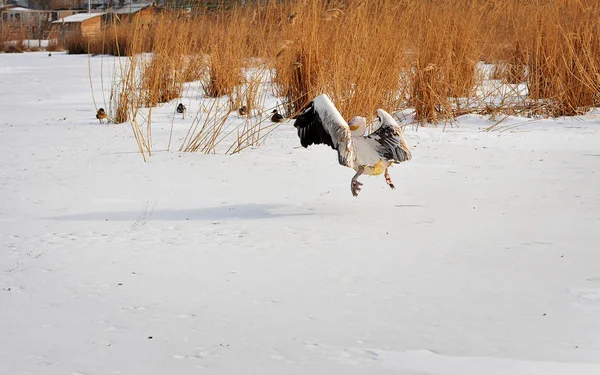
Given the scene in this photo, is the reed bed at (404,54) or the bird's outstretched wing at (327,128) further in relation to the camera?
the reed bed at (404,54)

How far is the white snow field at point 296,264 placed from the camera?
1830 millimetres

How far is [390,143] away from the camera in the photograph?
10.5 ft

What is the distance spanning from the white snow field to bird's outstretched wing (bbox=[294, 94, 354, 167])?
0.88ft

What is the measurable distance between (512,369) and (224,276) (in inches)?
36.9

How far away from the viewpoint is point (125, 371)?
5.64ft

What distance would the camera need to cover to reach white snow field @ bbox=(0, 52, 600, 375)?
183 centimetres

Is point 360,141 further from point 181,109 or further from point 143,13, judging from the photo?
point 143,13

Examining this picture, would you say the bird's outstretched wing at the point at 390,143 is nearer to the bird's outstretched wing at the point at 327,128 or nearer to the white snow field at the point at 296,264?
the bird's outstretched wing at the point at 327,128

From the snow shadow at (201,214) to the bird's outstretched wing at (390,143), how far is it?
1.22 feet

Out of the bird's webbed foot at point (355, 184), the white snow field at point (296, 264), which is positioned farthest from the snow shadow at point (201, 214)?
the bird's webbed foot at point (355, 184)

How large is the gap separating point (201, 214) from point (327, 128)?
595 mm

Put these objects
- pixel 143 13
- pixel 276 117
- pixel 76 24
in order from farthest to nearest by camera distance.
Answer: pixel 76 24
pixel 143 13
pixel 276 117

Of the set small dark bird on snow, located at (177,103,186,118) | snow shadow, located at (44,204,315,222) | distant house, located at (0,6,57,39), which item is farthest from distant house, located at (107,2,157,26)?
distant house, located at (0,6,57,39)

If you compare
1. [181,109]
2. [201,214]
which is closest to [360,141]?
[201,214]
